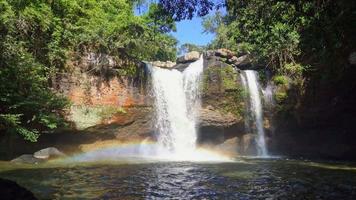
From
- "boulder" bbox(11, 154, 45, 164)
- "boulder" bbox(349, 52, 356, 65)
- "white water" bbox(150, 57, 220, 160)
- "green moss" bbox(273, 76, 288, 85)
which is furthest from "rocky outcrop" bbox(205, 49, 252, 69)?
"boulder" bbox(11, 154, 45, 164)

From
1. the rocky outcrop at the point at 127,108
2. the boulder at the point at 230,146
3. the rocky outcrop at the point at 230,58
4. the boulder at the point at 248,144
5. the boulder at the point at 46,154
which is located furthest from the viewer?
the rocky outcrop at the point at 230,58

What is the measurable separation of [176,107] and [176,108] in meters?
0.06

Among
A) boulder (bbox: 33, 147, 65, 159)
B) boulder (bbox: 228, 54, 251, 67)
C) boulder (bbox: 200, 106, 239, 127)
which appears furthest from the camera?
boulder (bbox: 228, 54, 251, 67)

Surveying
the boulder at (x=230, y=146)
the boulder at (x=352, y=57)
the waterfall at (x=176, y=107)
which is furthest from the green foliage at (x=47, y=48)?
the boulder at (x=352, y=57)

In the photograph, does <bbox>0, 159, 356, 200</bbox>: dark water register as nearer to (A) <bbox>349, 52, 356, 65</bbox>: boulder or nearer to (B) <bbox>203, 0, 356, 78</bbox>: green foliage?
(B) <bbox>203, 0, 356, 78</bbox>: green foliage

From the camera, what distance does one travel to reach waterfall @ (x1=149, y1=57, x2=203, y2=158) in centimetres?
2430

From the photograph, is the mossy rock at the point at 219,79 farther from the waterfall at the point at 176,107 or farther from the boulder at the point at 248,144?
the boulder at the point at 248,144

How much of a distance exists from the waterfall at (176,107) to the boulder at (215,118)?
1.54 ft

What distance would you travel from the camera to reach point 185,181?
12734 mm

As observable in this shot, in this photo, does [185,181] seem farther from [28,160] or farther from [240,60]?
[240,60]

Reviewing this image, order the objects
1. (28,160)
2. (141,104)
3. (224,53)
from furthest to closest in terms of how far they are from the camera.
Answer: (224,53) → (141,104) → (28,160)

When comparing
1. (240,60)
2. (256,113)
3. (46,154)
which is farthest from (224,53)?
(46,154)

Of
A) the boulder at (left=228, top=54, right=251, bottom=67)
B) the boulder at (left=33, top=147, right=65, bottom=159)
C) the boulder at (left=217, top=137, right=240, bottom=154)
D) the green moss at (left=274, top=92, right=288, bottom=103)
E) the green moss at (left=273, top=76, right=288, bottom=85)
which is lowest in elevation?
the boulder at (left=33, top=147, right=65, bottom=159)

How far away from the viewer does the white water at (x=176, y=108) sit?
24.3m
